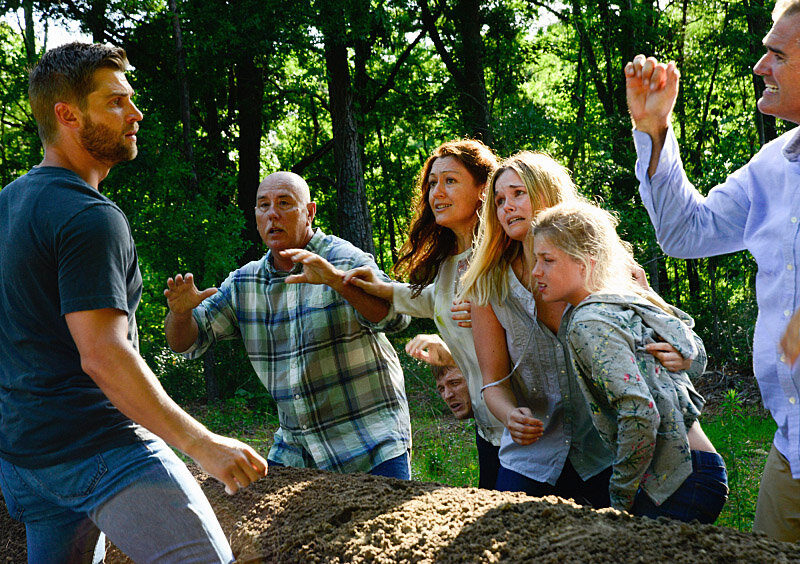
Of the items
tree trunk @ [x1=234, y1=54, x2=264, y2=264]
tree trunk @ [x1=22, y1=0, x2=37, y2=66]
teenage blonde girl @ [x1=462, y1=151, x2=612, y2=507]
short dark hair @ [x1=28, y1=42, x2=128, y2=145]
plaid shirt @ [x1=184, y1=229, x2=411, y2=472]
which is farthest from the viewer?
tree trunk @ [x1=234, y1=54, x2=264, y2=264]

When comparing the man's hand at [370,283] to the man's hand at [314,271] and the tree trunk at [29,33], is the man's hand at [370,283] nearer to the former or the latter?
the man's hand at [314,271]

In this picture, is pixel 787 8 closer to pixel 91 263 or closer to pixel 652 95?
pixel 652 95

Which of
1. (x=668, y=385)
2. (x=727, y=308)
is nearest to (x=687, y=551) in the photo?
(x=668, y=385)

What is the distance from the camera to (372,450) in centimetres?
372

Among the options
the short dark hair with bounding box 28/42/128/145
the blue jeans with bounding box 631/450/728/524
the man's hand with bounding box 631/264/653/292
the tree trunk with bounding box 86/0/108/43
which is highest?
the tree trunk with bounding box 86/0/108/43

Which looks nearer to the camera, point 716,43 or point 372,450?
point 372,450

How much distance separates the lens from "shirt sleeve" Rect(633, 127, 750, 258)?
2.83 m

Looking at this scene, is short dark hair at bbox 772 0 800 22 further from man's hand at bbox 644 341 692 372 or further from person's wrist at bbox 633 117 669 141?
man's hand at bbox 644 341 692 372

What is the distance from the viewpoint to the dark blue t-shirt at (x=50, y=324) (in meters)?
2.12

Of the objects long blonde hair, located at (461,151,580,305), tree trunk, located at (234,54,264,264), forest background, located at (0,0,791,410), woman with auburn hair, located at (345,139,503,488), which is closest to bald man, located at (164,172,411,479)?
woman with auburn hair, located at (345,139,503,488)

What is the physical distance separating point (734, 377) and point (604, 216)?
26.9 feet

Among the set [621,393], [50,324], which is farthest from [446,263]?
[50,324]

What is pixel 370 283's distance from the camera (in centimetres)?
365

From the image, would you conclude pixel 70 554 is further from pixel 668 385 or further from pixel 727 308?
pixel 727 308
